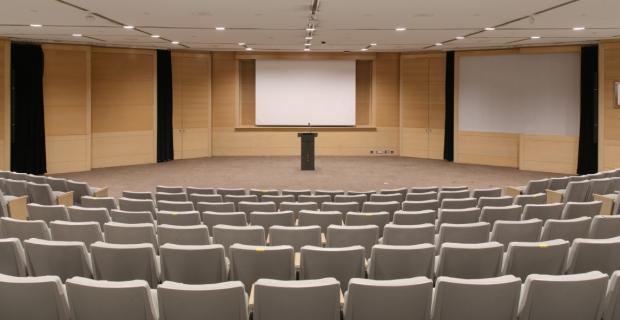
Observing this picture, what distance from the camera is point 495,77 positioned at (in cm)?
1673

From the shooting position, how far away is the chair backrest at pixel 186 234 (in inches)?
197

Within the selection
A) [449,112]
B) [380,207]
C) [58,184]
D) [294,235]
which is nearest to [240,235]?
[294,235]

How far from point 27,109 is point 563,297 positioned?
46.2 feet

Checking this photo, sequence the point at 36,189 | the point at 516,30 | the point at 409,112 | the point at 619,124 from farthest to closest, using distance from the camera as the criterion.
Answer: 1. the point at 409,112
2. the point at 619,124
3. the point at 516,30
4. the point at 36,189

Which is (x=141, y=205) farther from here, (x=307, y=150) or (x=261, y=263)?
(x=307, y=150)

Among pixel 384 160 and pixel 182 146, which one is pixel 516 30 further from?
pixel 182 146

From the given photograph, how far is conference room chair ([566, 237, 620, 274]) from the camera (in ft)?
14.2

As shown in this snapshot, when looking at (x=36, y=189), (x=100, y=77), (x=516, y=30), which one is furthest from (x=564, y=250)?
(x=100, y=77)

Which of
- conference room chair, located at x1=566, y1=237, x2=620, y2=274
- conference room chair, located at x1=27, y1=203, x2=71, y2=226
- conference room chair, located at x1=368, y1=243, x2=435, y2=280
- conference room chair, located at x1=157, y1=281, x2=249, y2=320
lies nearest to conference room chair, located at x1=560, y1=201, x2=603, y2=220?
conference room chair, located at x1=566, y1=237, x2=620, y2=274

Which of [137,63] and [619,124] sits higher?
[137,63]

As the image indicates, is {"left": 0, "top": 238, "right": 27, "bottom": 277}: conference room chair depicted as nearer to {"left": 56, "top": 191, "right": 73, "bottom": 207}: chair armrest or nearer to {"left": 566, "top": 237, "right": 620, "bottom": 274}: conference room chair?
{"left": 566, "top": 237, "right": 620, "bottom": 274}: conference room chair

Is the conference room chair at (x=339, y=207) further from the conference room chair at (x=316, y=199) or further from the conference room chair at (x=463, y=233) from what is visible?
the conference room chair at (x=463, y=233)

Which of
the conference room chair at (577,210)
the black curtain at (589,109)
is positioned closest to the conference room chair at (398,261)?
the conference room chair at (577,210)

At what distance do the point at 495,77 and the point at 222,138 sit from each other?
877 cm
